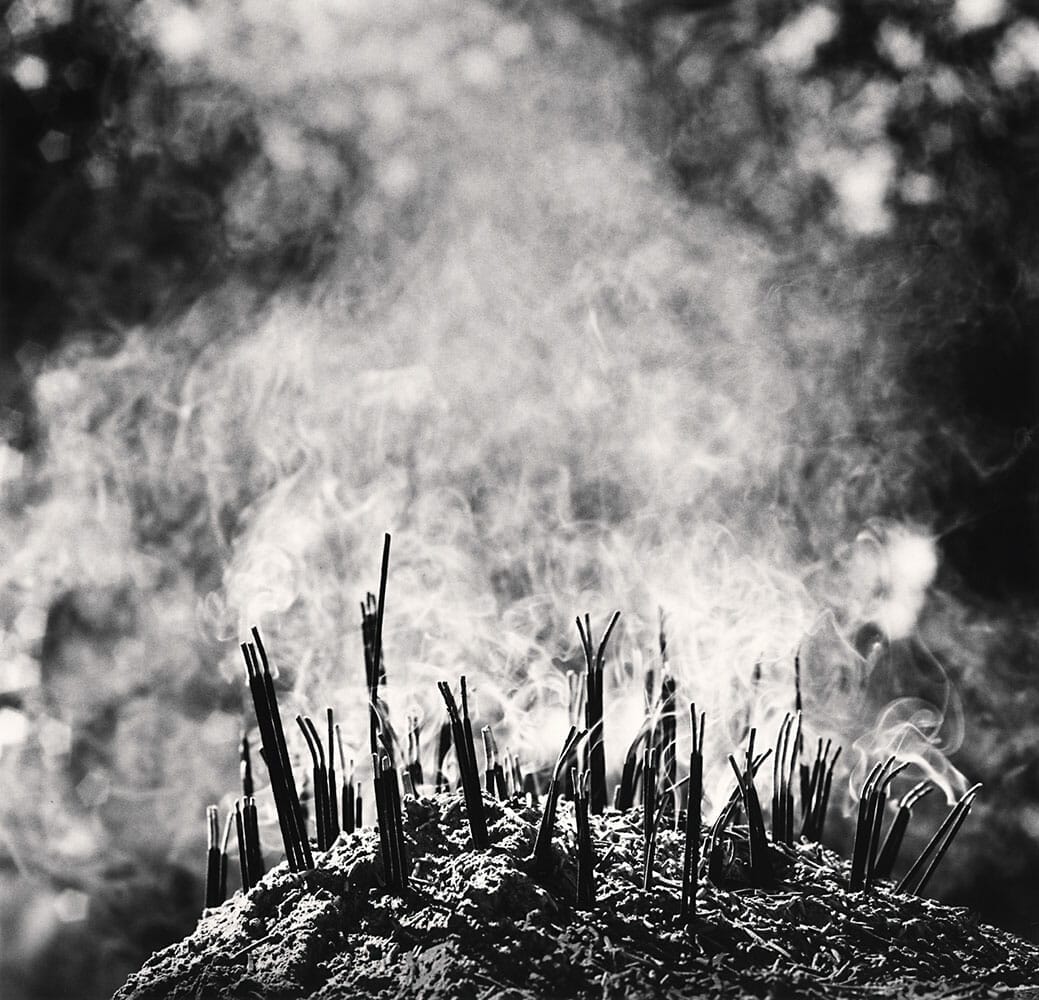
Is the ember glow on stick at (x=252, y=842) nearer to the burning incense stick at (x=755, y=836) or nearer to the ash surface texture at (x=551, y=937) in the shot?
the ash surface texture at (x=551, y=937)

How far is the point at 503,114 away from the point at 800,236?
2.33 ft

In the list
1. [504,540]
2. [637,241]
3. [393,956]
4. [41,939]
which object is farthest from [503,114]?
[41,939]

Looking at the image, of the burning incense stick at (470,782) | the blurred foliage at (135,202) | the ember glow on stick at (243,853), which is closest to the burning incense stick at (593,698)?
the burning incense stick at (470,782)

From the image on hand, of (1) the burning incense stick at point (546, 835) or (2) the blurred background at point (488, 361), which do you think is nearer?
(1) the burning incense stick at point (546, 835)

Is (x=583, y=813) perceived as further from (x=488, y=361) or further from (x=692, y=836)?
(x=488, y=361)

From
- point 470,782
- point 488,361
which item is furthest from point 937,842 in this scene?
point 488,361

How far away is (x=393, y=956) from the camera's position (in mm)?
706

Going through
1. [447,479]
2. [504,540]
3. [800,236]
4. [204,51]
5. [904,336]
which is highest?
[204,51]

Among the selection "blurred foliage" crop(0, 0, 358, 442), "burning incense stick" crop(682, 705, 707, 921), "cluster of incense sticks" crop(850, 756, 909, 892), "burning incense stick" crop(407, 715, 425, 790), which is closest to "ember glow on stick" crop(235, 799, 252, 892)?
"burning incense stick" crop(407, 715, 425, 790)

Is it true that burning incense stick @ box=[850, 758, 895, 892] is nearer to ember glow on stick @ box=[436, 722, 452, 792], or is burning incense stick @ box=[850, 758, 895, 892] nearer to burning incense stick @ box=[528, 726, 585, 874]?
burning incense stick @ box=[528, 726, 585, 874]

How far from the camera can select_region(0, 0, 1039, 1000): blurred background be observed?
1.89m

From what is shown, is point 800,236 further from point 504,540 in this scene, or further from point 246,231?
point 246,231

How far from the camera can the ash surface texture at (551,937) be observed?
0.68m

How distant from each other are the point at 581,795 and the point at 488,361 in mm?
1335
